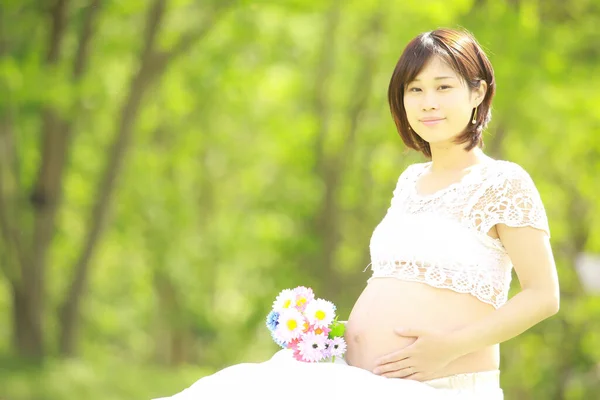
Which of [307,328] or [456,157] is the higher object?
[456,157]

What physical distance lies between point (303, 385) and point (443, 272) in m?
0.57

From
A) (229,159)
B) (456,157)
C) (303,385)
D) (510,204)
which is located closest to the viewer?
(303,385)

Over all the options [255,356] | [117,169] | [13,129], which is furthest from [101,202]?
[255,356]

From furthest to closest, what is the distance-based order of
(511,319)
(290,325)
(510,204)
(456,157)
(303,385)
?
(456,157) → (290,325) → (510,204) → (511,319) → (303,385)

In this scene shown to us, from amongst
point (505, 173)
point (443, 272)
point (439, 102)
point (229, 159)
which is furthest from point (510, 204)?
point (229, 159)

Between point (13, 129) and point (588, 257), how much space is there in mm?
9256

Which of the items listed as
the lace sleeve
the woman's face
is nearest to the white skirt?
the lace sleeve

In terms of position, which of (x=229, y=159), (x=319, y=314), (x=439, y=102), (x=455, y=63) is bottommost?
(x=319, y=314)

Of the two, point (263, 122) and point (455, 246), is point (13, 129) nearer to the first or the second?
point (263, 122)

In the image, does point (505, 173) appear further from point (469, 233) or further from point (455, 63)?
point (455, 63)

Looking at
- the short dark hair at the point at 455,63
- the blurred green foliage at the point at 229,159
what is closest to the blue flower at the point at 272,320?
the short dark hair at the point at 455,63

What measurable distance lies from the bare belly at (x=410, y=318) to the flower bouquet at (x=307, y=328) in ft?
0.25

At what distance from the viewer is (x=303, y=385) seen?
101 inches

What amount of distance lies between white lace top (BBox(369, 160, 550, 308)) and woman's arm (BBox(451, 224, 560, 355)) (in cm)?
10
